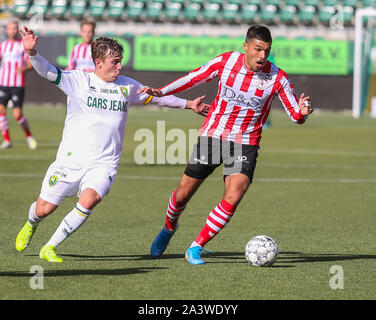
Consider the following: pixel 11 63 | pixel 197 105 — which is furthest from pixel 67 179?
pixel 11 63

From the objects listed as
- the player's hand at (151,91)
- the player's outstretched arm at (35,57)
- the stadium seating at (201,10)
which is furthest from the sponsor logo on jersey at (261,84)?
the stadium seating at (201,10)

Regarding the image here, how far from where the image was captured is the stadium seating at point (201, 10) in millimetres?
32938

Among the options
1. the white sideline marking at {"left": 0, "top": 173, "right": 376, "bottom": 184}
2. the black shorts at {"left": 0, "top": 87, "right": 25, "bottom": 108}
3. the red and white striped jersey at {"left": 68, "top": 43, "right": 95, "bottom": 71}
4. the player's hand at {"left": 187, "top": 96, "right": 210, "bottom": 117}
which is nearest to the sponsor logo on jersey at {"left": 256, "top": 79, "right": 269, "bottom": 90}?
the player's hand at {"left": 187, "top": 96, "right": 210, "bottom": 117}

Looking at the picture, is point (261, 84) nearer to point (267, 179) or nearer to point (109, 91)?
point (109, 91)

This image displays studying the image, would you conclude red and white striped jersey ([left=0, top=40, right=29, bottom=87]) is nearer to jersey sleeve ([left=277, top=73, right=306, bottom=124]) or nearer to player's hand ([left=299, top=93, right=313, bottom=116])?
jersey sleeve ([left=277, top=73, right=306, bottom=124])

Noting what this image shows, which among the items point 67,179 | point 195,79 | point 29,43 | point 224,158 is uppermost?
point 29,43

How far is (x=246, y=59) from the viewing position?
23.6 ft

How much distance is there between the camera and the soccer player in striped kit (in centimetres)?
708

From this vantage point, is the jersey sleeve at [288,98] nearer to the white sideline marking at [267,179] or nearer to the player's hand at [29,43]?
the player's hand at [29,43]

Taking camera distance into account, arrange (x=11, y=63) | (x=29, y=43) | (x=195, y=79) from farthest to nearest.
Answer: (x=11, y=63) < (x=195, y=79) < (x=29, y=43)

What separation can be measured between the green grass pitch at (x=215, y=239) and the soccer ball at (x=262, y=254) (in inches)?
3.2

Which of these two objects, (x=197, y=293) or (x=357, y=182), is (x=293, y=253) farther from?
(x=357, y=182)

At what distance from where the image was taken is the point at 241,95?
23.5 ft

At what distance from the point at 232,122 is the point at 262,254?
115 centimetres
